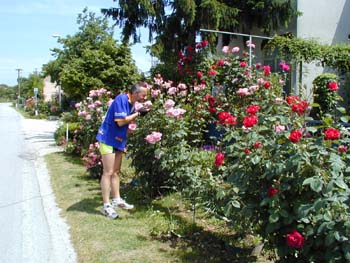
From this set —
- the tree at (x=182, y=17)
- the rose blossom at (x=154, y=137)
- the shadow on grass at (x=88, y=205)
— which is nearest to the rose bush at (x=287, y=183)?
the rose blossom at (x=154, y=137)

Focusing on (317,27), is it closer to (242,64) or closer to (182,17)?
(182,17)

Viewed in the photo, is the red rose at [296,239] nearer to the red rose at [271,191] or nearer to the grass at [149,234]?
the red rose at [271,191]

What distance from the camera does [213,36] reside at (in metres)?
11.8

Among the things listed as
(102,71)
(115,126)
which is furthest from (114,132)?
(102,71)

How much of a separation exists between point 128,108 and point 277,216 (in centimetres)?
303

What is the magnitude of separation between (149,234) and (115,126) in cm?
154

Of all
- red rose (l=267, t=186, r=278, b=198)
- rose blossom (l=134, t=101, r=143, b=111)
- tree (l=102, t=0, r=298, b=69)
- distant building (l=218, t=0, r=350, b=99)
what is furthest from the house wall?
red rose (l=267, t=186, r=278, b=198)

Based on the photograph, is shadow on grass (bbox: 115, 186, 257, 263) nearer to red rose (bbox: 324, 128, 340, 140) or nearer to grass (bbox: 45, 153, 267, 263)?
grass (bbox: 45, 153, 267, 263)

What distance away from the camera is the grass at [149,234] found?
4.29 m

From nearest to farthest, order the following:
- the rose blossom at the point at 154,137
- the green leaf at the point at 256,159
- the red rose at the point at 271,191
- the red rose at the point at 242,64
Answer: the red rose at the point at 271,191 → the green leaf at the point at 256,159 → the rose blossom at the point at 154,137 → the red rose at the point at 242,64

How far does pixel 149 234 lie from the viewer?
491 cm

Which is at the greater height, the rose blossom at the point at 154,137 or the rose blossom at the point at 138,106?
the rose blossom at the point at 138,106

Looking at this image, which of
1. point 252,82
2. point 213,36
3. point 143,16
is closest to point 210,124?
point 252,82

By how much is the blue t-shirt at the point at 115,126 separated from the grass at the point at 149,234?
3.24 feet
